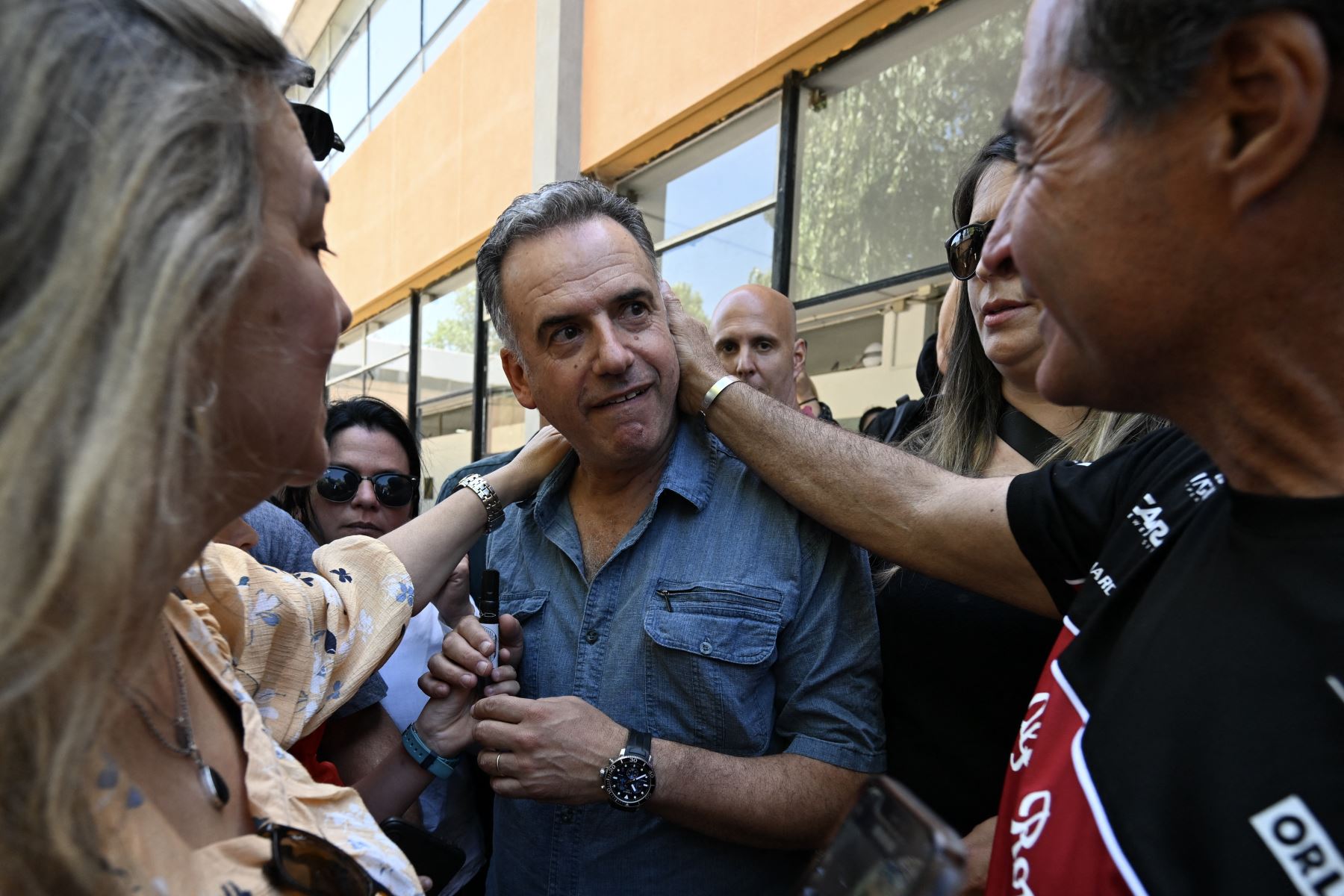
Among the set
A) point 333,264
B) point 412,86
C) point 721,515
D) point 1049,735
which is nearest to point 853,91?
point 721,515

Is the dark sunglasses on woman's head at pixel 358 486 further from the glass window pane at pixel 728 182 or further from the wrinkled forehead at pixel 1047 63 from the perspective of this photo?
the glass window pane at pixel 728 182

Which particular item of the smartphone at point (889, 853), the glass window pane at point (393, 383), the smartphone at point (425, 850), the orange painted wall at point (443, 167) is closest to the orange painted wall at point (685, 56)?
the orange painted wall at point (443, 167)

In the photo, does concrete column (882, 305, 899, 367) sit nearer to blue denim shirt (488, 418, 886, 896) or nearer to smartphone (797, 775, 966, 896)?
blue denim shirt (488, 418, 886, 896)

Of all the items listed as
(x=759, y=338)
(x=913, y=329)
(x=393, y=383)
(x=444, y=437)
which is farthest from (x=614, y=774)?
(x=393, y=383)

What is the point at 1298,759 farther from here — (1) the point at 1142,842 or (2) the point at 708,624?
(2) the point at 708,624

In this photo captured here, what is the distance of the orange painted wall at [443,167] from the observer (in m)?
7.51

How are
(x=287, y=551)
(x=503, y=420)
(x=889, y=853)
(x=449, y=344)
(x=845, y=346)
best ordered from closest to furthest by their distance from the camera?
(x=889, y=853) < (x=287, y=551) < (x=845, y=346) < (x=503, y=420) < (x=449, y=344)

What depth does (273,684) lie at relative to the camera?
130cm

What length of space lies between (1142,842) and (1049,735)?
0.67ft

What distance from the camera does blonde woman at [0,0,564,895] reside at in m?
0.63

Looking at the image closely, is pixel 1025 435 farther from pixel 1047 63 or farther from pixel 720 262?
pixel 720 262

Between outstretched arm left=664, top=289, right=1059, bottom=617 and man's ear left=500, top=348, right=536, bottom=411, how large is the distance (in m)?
0.47

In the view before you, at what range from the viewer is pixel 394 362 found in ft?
35.7

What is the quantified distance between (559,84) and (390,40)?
5.45m
